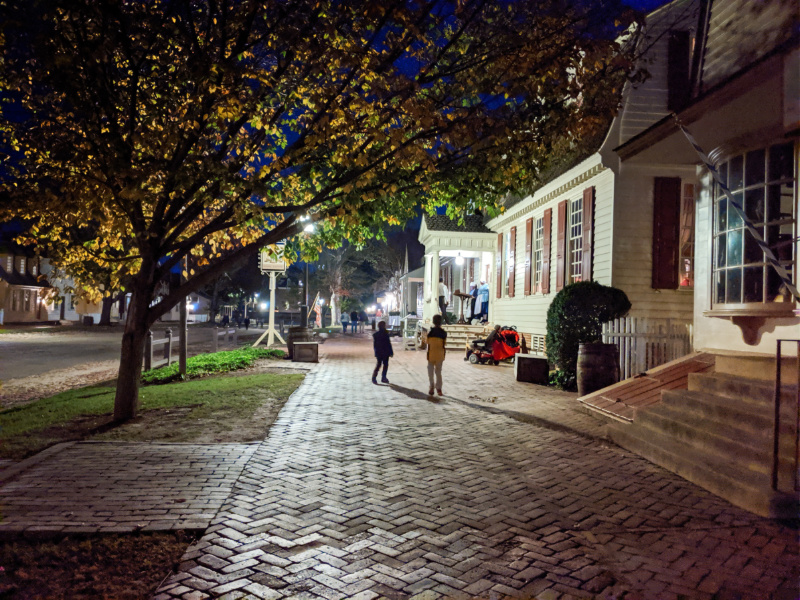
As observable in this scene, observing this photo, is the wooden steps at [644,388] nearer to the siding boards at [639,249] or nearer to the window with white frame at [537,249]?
the siding boards at [639,249]

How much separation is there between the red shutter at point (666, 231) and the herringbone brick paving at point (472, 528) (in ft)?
21.3

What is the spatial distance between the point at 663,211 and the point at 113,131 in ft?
37.5

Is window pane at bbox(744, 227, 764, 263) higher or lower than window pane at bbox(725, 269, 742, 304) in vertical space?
higher

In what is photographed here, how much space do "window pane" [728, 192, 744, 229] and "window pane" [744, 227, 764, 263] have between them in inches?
8.3

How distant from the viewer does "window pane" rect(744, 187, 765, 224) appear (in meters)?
6.98

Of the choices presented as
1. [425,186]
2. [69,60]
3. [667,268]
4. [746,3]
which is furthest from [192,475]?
[667,268]

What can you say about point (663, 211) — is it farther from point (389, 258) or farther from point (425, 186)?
point (389, 258)

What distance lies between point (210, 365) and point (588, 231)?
417 inches

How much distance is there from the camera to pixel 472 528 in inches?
169

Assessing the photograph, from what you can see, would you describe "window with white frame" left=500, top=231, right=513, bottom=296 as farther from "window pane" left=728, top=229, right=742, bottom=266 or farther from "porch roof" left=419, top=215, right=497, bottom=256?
"window pane" left=728, top=229, right=742, bottom=266

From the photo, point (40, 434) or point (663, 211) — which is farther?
point (663, 211)

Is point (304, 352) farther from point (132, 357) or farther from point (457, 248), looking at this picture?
point (132, 357)

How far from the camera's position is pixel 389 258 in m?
51.3

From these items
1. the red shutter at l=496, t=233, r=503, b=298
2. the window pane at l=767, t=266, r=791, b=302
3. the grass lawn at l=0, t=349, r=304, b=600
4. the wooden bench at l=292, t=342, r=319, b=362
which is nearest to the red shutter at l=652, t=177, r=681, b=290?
the window pane at l=767, t=266, r=791, b=302
